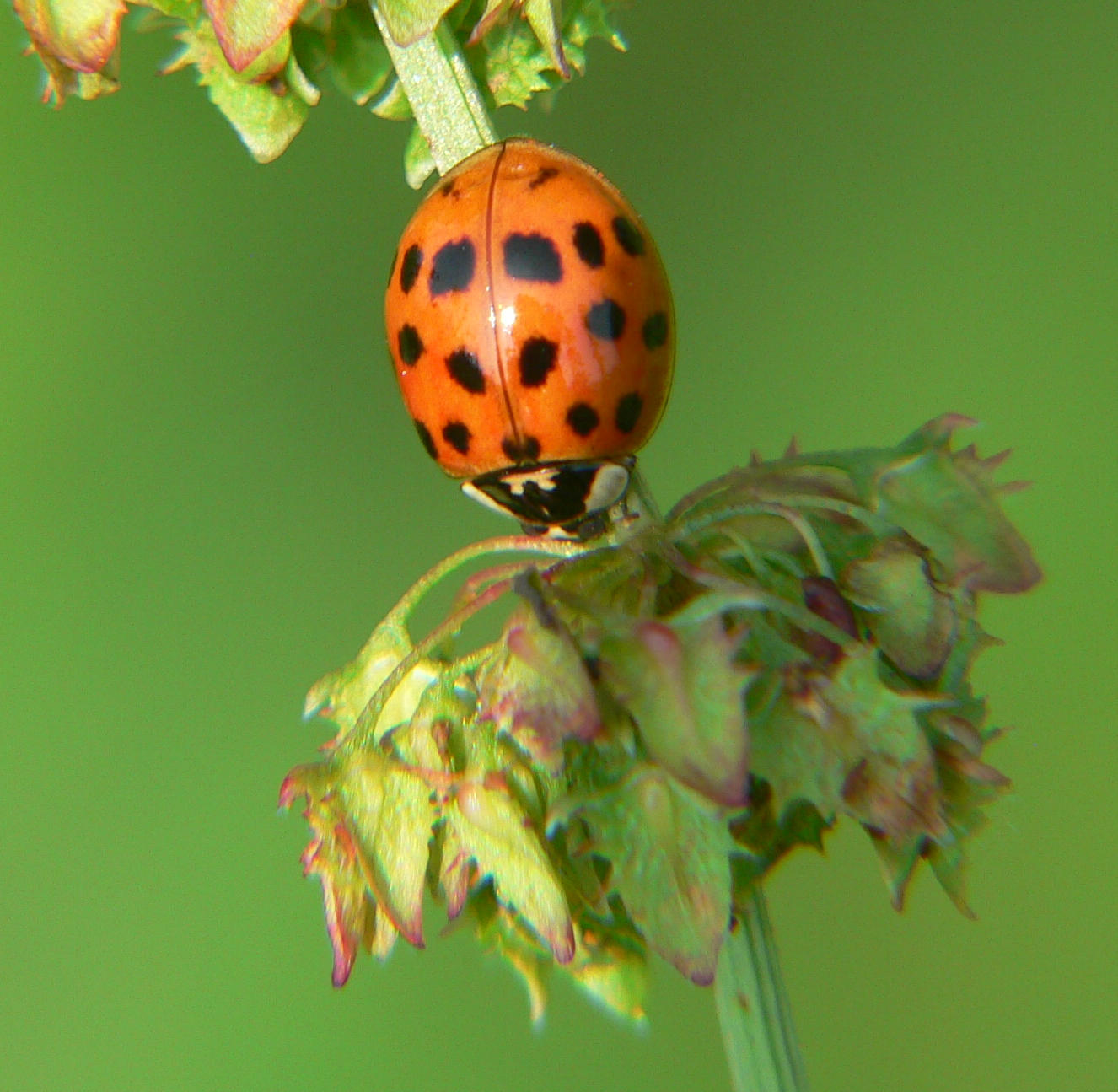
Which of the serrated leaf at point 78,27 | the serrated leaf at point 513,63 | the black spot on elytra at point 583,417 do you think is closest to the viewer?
the serrated leaf at point 78,27

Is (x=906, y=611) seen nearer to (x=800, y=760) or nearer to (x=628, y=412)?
(x=800, y=760)

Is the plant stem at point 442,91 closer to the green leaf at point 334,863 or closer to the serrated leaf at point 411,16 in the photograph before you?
the serrated leaf at point 411,16

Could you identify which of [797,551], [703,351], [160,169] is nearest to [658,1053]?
[703,351]

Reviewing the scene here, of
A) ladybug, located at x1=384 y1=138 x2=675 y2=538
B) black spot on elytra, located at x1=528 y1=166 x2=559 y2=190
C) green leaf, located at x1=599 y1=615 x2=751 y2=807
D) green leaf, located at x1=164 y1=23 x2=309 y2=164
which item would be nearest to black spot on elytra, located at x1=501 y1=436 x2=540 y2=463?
ladybug, located at x1=384 y1=138 x2=675 y2=538

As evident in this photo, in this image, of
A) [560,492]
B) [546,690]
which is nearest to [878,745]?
[546,690]

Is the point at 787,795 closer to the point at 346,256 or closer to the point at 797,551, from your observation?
the point at 797,551

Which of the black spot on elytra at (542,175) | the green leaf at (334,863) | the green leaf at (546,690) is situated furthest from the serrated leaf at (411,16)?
the green leaf at (334,863)

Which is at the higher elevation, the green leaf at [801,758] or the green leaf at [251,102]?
the green leaf at [251,102]
